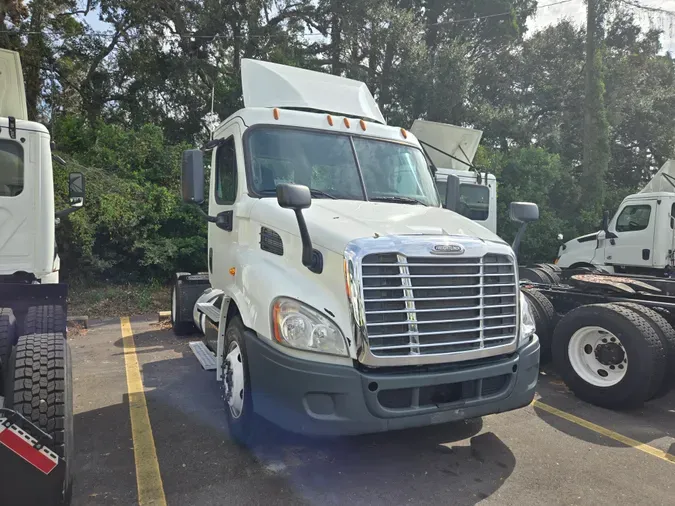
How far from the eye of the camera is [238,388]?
392cm

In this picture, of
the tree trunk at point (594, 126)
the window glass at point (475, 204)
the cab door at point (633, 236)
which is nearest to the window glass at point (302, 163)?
the window glass at point (475, 204)

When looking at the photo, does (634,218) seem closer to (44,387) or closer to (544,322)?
(544,322)

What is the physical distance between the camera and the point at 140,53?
15906 millimetres

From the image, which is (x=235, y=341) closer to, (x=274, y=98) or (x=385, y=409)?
(x=385, y=409)

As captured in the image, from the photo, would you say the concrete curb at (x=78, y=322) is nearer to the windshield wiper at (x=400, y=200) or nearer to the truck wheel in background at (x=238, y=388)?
the truck wheel in background at (x=238, y=388)

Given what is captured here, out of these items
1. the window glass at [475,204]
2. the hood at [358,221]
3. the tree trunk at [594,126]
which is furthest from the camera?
the tree trunk at [594,126]

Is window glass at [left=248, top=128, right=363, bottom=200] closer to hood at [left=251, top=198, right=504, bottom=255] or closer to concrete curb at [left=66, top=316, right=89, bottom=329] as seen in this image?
hood at [left=251, top=198, right=504, bottom=255]

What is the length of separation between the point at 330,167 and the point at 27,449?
3.10 meters

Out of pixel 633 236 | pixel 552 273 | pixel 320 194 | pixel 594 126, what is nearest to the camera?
pixel 320 194

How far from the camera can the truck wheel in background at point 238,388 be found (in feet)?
12.3

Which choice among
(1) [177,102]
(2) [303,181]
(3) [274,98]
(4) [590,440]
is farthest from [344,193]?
(1) [177,102]

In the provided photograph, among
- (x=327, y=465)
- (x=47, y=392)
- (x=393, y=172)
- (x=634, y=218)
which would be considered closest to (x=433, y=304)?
(x=327, y=465)

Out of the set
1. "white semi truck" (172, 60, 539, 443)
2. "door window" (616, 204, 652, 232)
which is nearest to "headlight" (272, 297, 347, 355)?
"white semi truck" (172, 60, 539, 443)

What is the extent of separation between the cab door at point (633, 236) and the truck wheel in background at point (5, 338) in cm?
1066
